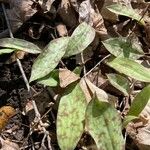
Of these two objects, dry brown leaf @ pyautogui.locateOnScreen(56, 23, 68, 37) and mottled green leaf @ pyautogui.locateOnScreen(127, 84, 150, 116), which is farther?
dry brown leaf @ pyautogui.locateOnScreen(56, 23, 68, 37)

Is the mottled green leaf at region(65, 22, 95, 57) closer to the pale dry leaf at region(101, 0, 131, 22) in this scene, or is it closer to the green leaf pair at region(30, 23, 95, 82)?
the green leaf pair at region(30, 23, 95, 82)

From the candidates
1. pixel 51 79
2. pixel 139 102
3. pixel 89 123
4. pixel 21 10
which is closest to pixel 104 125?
pixel 89 123

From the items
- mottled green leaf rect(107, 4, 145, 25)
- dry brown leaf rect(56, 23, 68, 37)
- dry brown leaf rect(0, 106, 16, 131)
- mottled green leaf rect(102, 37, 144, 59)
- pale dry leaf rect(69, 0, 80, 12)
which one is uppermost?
pale dry leaf rect(69, 0, 80, 12)

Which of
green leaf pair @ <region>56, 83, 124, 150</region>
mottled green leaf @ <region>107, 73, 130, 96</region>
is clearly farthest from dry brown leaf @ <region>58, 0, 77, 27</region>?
green leaf pair @ <region>56, 83, 124, 150</region>

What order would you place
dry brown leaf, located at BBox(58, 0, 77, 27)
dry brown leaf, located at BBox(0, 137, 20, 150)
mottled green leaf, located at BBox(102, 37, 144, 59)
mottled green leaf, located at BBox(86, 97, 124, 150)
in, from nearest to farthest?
1. mottled green leaf, located at BBox(86, 97, 124, 150)
2. dry brown leaf, located at BBox(0, 137, 20, 150)
3. mottled green leaf, located at BBox(102, 37, 144, 59)
4. dry brown leaf, located at BBox(58, 0, 77, 27)

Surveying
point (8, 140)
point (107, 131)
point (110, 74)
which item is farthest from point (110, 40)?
point (8, 140)

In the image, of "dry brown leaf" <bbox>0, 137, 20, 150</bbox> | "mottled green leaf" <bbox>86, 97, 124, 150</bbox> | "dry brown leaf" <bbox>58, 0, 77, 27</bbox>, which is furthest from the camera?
"dry brown leaf" <bbox>58, 0, 77, 27</bbox>

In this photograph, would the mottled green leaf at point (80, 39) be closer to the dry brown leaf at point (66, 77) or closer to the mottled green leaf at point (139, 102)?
the dry brown leaf at point (66, 77)

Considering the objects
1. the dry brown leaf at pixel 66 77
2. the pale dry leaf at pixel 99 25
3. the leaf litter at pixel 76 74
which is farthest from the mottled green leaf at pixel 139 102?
the pale dry leaf at pixel 99 25
